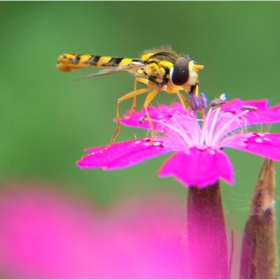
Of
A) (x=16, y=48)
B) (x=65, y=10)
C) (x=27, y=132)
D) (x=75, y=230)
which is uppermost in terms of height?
(x=65, y=10)

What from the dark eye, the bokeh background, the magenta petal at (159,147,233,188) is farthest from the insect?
the bokeh background

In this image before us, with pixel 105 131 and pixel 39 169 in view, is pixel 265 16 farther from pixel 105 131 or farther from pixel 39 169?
pixel 39 169

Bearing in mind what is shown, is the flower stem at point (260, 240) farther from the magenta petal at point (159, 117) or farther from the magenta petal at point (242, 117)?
the magenta petal at point (159, 117)

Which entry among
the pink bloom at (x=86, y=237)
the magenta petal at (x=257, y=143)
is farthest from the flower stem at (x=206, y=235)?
the magenta petal at (x=257, y=143)

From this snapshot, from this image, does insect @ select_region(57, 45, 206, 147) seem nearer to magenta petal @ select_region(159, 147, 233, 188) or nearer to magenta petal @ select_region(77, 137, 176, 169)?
magenta petal @ select_region(77, 137, 176, 169)

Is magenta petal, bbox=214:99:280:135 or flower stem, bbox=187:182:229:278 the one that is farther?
magenta petal, bbox=214:99:280:135

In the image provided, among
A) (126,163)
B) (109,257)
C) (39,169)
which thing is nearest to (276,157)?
(126,163)

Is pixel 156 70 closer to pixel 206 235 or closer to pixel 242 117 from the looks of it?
pixel 242 117

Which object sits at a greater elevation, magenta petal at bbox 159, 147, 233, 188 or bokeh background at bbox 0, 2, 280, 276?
bokeh background at bbox 0, 2, 280, 276
